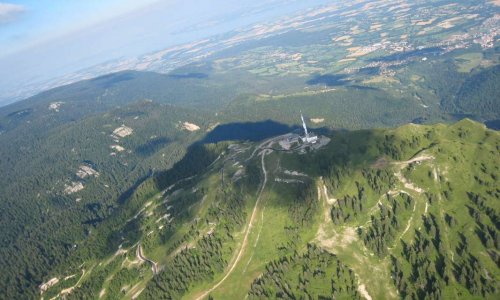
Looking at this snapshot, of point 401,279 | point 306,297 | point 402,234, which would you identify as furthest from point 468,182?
point 306,297

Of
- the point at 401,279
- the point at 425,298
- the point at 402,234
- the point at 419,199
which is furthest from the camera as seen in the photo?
the point at 419,199

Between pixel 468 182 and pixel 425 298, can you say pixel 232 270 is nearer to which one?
pixel 425 298

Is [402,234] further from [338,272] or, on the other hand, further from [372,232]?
[338,272]

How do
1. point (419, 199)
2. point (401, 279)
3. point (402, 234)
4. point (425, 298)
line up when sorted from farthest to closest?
point (419, 199)
point (402, 234)
point (401, 279)
point (425, 298)

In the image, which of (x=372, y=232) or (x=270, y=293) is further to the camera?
(x=372, y=232)

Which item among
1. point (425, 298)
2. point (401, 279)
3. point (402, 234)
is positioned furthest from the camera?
point (402, 234)

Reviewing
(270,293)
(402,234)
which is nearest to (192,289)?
(270,293)

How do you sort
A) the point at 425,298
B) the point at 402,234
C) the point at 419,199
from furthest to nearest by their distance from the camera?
1. the point at 419,199
2. the point at 402,234
3. the point at 425,298

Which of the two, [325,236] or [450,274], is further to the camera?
[325,236]
